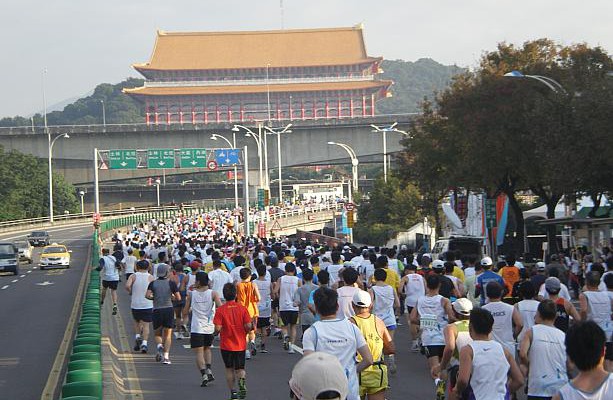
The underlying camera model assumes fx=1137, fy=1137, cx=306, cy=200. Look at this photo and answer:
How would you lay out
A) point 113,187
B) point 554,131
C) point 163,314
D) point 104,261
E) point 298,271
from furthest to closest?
point 113,187
point 554,131
point 104,261
point 298,271
point 163,314

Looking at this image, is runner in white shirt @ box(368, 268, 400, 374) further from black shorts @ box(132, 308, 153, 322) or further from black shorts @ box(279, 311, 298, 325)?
black shorts @ box(132, 308, 153, 322)

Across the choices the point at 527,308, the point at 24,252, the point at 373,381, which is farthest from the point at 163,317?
the point at 24,252

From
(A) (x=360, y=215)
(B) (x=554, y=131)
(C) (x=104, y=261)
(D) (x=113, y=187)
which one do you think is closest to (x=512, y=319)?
(C) (x=104, y=261)

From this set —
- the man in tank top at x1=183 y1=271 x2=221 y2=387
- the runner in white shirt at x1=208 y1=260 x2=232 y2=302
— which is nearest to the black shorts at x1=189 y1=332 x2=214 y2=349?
the man in tank top at x1=183 y1=271 x2=221 y2=387

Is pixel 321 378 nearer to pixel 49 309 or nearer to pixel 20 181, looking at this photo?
pixel 49 309

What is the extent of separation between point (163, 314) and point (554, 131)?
1958cm

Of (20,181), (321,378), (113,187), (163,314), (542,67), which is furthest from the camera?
(113,187)

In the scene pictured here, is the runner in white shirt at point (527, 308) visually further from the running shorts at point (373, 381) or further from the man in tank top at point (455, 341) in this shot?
the running shorts at point (373, 381)

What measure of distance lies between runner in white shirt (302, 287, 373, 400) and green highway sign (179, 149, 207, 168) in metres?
68.2

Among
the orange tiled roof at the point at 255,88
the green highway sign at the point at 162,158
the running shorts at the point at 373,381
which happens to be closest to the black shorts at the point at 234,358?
the running shorts at the point at 373,381

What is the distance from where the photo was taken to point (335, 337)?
9.16 meters

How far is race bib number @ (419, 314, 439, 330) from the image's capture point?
13672 mm

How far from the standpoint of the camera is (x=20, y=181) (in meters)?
90.0

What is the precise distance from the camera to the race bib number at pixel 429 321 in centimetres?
1367
